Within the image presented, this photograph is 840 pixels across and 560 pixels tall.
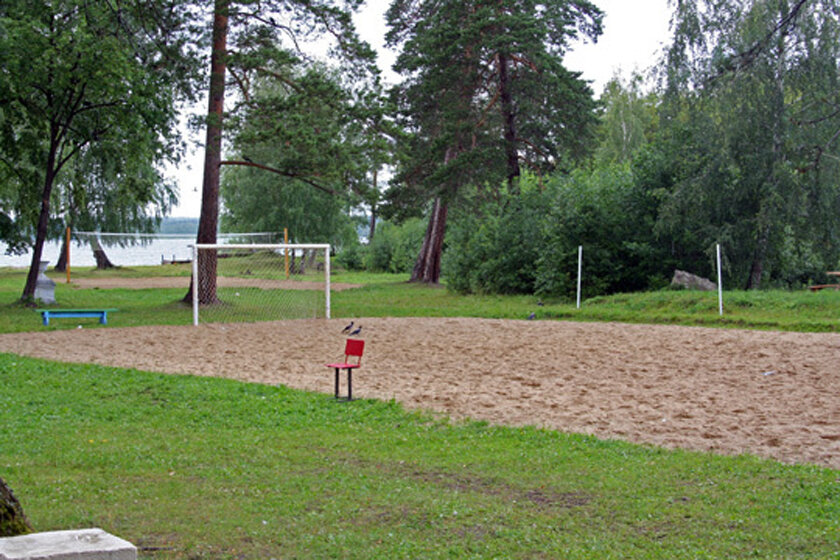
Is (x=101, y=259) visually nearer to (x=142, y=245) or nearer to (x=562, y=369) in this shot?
(x=142, y=245)

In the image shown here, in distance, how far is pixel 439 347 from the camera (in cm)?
1338

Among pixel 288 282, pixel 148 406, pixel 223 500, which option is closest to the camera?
pixel 223 500

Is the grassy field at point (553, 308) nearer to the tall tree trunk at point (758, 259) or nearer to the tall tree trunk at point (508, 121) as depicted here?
the tall tree trunk at point (758, 259)

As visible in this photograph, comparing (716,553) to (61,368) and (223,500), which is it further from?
(61,368)

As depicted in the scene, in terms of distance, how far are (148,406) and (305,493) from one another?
3639 millimetres

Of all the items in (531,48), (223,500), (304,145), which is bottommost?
(223,500)

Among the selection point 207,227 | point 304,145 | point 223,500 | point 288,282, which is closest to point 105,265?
point 288,282

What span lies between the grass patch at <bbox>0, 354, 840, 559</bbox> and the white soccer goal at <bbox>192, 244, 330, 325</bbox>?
9.96m

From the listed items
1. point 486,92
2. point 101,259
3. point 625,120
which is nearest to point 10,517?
point 486,92

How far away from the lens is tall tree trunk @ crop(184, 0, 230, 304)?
1994 cm

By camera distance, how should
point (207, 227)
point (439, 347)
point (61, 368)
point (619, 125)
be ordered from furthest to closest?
point (619, 125) < point (207, 227) < point (439, 347) < point (61, 368)

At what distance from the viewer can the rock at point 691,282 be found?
20922mm

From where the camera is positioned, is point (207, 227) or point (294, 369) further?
point (207, 227)

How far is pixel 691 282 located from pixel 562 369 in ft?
37.2
